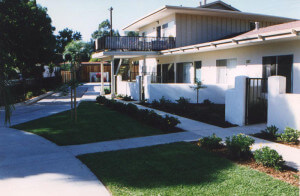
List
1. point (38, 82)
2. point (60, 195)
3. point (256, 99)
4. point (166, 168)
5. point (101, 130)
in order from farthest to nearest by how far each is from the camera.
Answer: point (38, 82), point (256, 99), point (101, 130), point (166, 168), point (60, 195)

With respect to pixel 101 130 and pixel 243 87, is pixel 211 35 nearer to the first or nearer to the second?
pixel 243 87

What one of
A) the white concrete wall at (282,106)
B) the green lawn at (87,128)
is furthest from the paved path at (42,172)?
the white concrete wall at (282,106)

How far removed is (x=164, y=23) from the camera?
20469mm

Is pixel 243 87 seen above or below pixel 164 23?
below

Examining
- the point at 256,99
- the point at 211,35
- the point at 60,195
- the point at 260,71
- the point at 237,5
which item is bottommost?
the point at 60,195

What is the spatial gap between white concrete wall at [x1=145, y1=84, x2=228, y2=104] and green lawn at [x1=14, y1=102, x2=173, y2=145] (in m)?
4.85

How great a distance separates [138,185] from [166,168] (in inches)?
34.0

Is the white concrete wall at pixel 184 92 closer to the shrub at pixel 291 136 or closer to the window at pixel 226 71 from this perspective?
the window at pixel 226 71

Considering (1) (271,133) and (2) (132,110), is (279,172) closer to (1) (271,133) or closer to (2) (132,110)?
(1) (271,133)

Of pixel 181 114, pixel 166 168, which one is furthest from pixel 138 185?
pixel 181 114

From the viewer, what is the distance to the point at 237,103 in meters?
9.23

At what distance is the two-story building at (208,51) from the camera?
10688 mm

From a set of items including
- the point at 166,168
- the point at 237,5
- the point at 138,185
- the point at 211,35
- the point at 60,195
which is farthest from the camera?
the point at 237,5

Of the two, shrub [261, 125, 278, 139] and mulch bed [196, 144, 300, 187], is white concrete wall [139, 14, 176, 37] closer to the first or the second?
shrub [261, 125, 278, 139]
